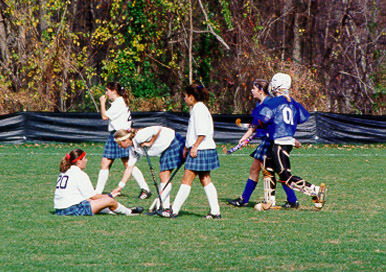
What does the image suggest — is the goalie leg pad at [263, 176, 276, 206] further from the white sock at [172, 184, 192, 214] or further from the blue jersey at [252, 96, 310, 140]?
the white sock at [172, 184, 192, 214]

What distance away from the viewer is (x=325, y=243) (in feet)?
21.1

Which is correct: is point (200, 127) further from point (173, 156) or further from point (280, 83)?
point (280, 83)

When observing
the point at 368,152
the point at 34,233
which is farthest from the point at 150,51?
the point at 34,233

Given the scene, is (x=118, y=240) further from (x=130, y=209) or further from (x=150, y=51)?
(x=150, y=51)

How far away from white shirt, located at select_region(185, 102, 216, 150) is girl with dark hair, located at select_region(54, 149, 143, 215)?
1273mm

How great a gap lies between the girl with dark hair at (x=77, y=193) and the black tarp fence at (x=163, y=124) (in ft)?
40.9

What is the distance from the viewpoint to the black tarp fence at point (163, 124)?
789 inches

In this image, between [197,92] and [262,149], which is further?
[262,149]

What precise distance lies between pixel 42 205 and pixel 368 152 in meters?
11.9

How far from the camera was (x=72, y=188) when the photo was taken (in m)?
7.50

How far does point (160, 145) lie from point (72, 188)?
1193mm

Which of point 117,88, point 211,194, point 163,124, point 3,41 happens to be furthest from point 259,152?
point 3,41

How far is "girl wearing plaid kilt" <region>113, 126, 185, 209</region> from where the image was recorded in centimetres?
771

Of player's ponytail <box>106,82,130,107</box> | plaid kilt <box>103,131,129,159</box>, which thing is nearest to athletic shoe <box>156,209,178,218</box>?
plaid kilt <box>103,131,129,159</box>
